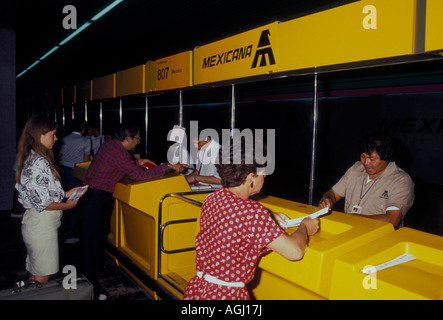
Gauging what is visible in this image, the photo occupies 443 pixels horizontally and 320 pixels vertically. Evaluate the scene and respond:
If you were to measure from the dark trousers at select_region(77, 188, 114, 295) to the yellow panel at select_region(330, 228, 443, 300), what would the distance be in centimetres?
241

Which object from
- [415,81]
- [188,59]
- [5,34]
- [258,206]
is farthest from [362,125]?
[258,206]

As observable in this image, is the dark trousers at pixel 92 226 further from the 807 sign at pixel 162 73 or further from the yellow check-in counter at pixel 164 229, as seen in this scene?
the 807 sign at pixel 162 73

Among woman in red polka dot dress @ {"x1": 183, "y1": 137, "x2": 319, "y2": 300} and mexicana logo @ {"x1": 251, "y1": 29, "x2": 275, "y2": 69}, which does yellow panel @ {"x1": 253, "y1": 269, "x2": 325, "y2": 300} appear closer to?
woman in red polka dot dress @ {"x1": 183, "y1": 137, "x2": 319, "y2": 300}

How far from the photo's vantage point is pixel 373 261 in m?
1.66

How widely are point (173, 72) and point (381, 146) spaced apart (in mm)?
2438

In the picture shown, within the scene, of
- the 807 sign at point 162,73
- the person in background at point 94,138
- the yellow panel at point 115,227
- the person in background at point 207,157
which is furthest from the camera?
the person in background at point 94,138

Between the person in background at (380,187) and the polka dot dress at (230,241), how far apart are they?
1.33 meters

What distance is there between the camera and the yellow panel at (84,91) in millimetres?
6537

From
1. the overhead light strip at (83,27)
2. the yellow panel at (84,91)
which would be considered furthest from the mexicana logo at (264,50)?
the yellow panel at (84,91)

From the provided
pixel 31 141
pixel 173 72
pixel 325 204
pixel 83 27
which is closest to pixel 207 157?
pixel 173 72

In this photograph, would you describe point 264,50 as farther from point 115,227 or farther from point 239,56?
point 115,227

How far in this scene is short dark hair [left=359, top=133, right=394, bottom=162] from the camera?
270 centimetres
